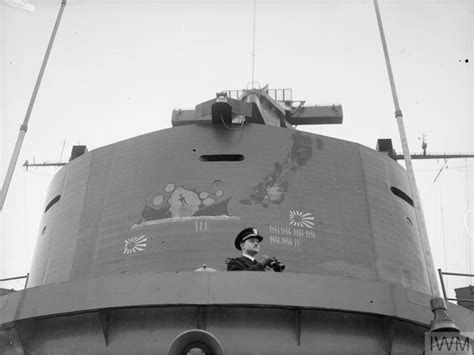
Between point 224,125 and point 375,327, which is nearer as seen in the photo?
point 375,327

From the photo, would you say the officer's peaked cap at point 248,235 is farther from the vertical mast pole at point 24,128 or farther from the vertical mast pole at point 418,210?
the vertical mast pole at point 24,128

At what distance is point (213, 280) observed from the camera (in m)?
7.19

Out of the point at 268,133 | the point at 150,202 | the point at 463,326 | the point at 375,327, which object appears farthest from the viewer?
the point at 268,133

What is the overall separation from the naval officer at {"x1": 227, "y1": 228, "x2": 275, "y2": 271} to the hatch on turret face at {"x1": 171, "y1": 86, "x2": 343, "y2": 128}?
2.88 m

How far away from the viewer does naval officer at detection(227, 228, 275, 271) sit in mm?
7574

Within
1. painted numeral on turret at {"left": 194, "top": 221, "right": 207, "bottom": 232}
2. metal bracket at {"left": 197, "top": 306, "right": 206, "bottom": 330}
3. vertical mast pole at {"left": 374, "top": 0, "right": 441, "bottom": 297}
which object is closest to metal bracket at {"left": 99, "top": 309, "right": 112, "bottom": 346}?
metal bracket at {"left": 197, "top": 306, "right": 206, "bottom": 330}

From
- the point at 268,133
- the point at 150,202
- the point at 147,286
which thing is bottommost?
the point at 147,286

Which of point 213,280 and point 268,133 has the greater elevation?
point 268,133

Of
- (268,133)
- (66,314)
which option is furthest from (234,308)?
(268,133)

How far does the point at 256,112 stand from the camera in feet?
37.9

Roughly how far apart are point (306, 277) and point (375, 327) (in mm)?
1068

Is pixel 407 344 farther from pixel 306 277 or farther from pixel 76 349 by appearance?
pixel 76 349

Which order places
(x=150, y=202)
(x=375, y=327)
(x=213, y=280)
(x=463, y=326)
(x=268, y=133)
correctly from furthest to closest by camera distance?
(x=268, y=133) → (x=150, y=202) → (x=463, y=326) → (x=375, y=327) → (x=213, y=280)

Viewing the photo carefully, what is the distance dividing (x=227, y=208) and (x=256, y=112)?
2748 mm
